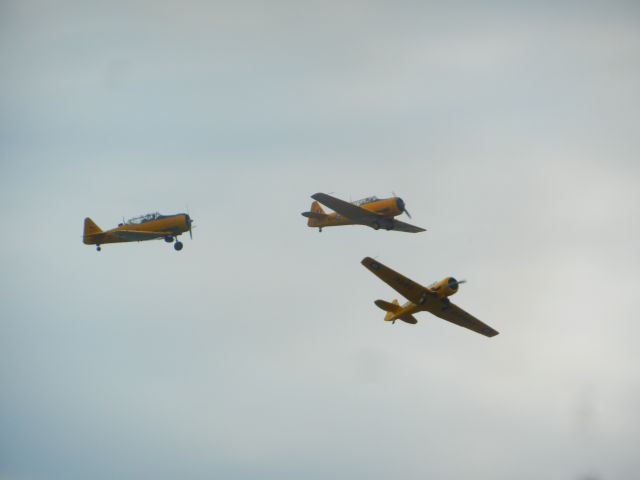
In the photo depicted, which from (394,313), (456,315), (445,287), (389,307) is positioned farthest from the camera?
(456,315)


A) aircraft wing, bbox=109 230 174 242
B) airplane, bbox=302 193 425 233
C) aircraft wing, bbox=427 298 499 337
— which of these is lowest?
aircraft wing, bbox=427 298 499 337

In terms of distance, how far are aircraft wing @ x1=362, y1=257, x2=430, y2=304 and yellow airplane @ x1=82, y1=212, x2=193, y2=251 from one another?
13.4 m

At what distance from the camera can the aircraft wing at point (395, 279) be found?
50281mm

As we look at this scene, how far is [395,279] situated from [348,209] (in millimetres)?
8774

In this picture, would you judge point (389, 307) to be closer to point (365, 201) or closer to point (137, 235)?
point (365, 201)

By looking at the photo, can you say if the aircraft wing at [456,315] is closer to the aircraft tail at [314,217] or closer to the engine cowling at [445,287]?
the engine cowling at [445,287]

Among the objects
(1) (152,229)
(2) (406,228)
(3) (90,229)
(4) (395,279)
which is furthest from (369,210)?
(3) (90,229)

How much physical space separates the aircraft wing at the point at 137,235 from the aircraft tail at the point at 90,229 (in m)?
2.08

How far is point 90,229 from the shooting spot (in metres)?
61.0

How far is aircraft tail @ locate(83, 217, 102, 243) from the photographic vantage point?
60.9 m

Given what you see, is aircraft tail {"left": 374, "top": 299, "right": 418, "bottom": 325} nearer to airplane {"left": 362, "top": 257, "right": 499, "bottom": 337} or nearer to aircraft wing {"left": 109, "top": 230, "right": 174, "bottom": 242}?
airplane {"left": 362, "top": 257, "right": 499, "bottom": 337}

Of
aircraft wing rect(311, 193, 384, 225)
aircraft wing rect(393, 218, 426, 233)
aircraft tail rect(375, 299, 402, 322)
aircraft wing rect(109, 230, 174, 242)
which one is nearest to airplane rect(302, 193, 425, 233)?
aircraft wing rect(311, 193, 384, 225)

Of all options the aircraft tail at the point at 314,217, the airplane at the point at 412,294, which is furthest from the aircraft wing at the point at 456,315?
the aircraft tail at the point at 314,217

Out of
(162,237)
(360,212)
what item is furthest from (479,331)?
(162,237)
